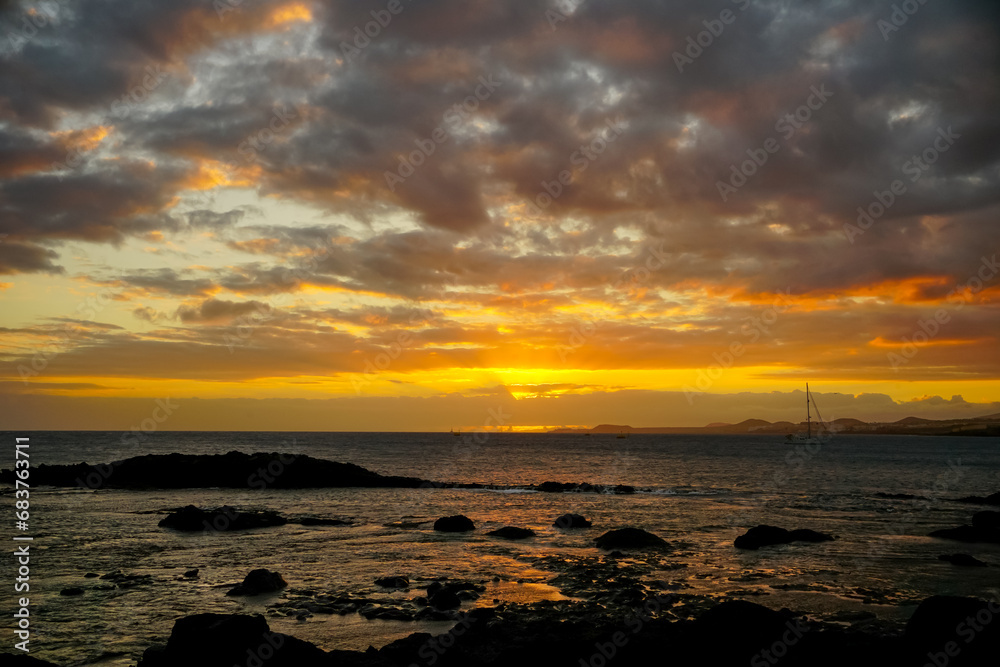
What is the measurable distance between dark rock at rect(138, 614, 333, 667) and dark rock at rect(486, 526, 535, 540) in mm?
23215

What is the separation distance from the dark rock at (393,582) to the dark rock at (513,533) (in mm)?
13112

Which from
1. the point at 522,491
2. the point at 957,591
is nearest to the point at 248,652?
the point at 957,591

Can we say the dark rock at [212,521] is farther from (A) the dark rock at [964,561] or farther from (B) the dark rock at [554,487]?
(A) the dark rock at [964,561]

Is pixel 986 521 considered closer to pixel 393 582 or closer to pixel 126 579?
pixel 393 582

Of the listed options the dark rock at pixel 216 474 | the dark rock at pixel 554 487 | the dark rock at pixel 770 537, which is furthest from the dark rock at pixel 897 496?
the dark rock at pixel 216 474

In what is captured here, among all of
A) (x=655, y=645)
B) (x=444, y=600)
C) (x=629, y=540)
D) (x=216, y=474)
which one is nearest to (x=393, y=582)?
(x=444, y=600)

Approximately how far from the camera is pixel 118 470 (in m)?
71.2

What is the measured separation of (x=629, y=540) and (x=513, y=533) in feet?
24.2

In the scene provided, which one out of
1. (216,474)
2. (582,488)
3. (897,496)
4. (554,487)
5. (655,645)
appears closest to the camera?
(655,645)

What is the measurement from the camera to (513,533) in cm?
3609

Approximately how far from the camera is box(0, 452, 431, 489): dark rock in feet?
225

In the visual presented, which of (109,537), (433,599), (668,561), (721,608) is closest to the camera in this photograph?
(721,608)

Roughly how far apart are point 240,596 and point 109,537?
18022mm

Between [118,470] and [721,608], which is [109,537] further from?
[118,470]
